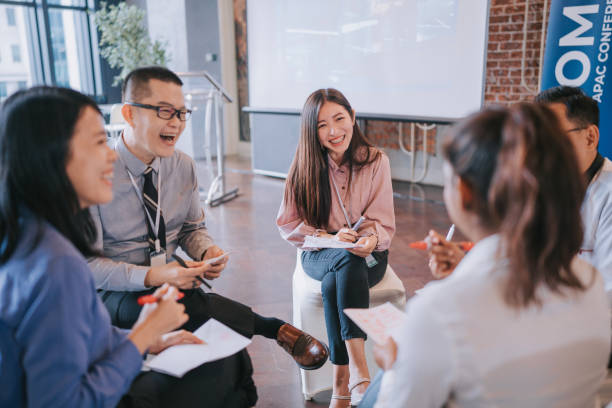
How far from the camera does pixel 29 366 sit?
848mm

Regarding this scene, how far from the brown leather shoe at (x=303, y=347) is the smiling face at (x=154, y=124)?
80 cm

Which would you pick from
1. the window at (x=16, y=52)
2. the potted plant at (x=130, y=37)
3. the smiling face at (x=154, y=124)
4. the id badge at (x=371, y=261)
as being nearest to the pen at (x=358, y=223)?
the id badge at (x=371, y=261)

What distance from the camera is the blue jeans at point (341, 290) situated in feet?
5.84

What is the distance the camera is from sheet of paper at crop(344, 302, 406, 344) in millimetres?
1146

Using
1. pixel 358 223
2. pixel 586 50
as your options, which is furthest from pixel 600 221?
pixel 586 50

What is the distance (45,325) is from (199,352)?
506 millimetres

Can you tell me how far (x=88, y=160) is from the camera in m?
0.99

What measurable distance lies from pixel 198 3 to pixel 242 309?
255 inches

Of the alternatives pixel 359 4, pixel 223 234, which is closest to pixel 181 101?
pixel 223 234

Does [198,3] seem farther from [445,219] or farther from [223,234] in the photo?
→ [445,219]

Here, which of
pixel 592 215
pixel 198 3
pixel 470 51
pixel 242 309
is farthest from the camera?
pixel 198 3

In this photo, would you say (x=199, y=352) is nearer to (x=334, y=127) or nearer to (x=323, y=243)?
(x=323, y=243)

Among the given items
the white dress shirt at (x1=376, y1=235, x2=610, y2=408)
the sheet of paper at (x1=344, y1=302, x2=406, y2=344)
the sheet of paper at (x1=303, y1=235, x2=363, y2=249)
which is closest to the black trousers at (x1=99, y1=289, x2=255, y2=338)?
the sheet of paper at (x1=303, y1=235, x2=363, y2=249)

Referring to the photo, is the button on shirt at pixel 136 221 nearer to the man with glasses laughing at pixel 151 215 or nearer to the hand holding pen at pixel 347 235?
the man with glasses laughing at pixel 151 215
